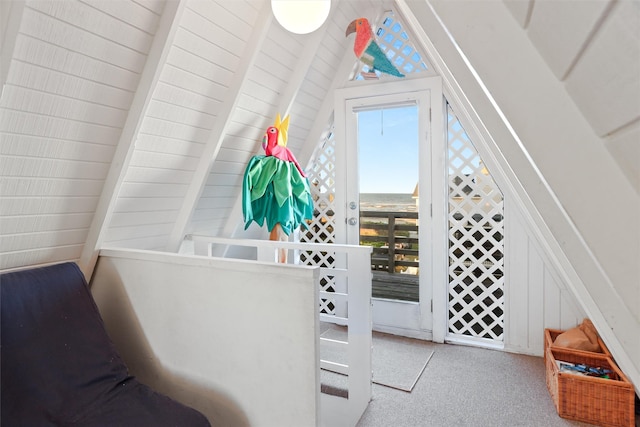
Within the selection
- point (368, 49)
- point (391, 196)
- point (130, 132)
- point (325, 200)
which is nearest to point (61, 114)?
point (130, 132)

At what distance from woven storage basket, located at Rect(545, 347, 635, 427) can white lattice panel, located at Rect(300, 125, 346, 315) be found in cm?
171

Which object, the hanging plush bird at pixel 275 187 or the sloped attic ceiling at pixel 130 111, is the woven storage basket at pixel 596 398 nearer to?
the hanging plush bird at pixel 275 187

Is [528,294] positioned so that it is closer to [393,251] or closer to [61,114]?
[393,251]

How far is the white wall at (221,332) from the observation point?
50.9 inches

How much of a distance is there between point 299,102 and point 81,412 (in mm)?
2347

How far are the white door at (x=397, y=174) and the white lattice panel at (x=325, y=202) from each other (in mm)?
164

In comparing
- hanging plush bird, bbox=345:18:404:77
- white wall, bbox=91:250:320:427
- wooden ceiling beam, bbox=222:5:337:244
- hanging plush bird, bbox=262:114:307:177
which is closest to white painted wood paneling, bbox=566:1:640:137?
white wall, bbox=91:250:320:427

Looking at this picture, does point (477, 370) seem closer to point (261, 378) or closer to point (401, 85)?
point (261, 378)

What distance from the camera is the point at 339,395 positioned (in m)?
2.09

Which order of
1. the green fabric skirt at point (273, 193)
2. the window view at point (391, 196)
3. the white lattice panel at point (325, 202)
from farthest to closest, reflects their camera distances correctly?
1. the white lattice panel at point (325, 202)
2. the window view at point (391, 196)
3. the green fabric skirt at point (273, 193)

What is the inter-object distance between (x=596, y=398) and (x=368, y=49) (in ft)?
8.32

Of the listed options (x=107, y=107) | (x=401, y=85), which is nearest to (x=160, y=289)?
(x=107, y=107)

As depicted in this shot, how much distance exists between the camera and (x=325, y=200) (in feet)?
10.8

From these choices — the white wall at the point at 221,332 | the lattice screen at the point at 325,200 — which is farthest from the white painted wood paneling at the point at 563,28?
the lattice screen at the point at 325,200
